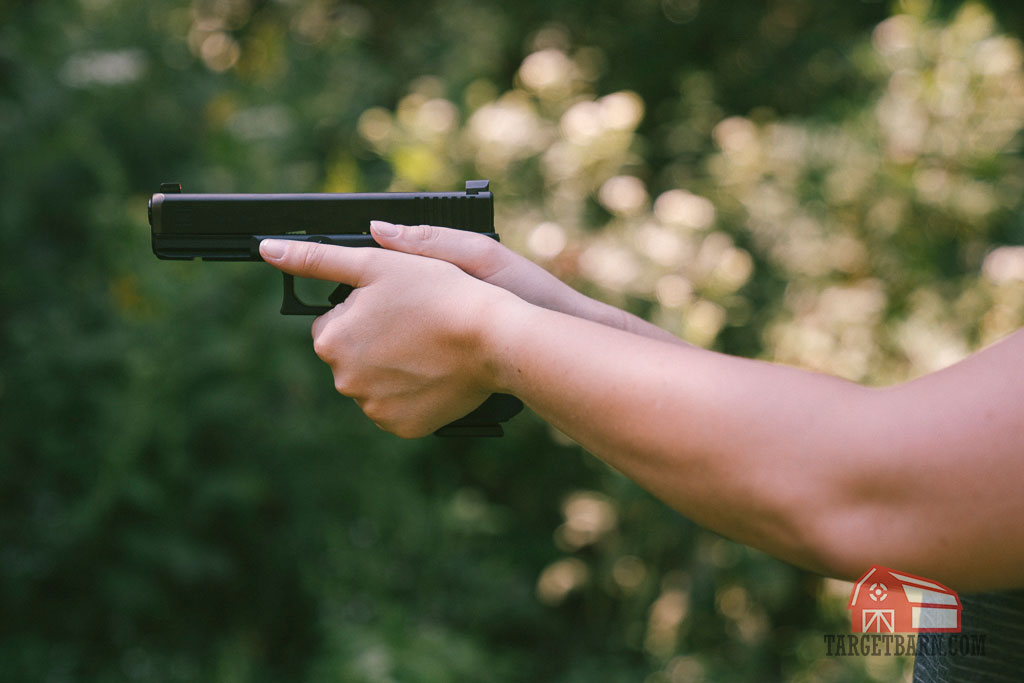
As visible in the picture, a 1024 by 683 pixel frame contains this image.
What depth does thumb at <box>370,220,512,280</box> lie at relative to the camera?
41.0 inches

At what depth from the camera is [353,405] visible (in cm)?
253

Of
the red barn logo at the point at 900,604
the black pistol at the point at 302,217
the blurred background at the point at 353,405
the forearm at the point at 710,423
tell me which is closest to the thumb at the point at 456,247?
Answer: the black pistol at the point at 302,217

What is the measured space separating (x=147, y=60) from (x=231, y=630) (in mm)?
2137

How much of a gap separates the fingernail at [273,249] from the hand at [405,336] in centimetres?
4

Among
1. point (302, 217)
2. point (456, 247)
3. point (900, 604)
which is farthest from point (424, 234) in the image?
point (900, 604)

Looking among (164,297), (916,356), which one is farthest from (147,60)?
(916,356)

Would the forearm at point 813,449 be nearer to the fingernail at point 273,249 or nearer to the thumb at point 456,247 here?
the thumb at point 456,247

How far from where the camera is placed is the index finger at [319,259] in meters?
1.03

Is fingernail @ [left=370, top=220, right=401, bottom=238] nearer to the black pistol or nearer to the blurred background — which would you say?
the black pistol

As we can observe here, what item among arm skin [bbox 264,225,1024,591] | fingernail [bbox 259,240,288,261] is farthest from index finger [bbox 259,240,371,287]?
arm skin [bbox 264,225,1024,591]

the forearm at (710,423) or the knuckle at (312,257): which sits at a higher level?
A: the knuckle at (312,257)

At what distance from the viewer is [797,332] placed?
2.54 meters

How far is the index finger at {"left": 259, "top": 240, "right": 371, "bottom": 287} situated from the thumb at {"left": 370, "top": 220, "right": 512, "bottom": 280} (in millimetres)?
60

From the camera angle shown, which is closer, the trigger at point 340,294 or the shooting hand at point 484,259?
the shooting hand at point 484,259
